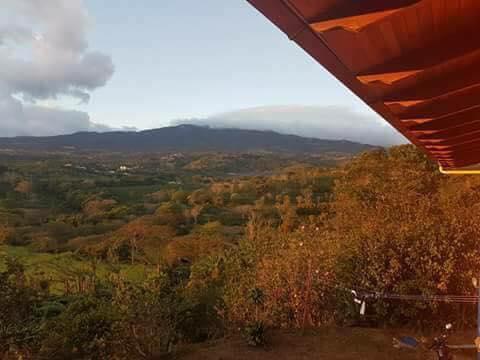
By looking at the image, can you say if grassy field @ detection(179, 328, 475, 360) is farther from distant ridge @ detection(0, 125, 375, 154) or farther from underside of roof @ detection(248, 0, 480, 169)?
distant ridge @ detection(0, 125, 375, 154)

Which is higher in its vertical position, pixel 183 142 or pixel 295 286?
pixel 183 142

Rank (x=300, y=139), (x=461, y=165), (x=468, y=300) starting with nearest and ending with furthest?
1. (x=461, y=165)
2. (x=468, y=300)
3. (x=300, y=139)

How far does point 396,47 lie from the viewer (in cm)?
162

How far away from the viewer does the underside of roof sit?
1263 millimetres

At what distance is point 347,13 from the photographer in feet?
4.17

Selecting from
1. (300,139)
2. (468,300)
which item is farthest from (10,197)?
(300,139)

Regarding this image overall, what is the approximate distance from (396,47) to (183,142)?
13240 centimetres

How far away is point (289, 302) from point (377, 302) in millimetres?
1760

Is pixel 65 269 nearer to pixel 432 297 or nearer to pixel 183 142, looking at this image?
pixel 432 297

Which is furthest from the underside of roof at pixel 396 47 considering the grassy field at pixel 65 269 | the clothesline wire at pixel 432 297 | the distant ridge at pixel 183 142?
the distant ridge at pixel 183 142

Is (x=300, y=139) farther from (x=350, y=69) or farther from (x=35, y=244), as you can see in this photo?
(x=350, y=69)

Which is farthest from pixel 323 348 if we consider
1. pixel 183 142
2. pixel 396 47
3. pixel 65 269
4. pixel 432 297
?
pixel 183 142

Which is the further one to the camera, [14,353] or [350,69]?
[14,353]

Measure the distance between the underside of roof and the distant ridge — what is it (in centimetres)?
10865
